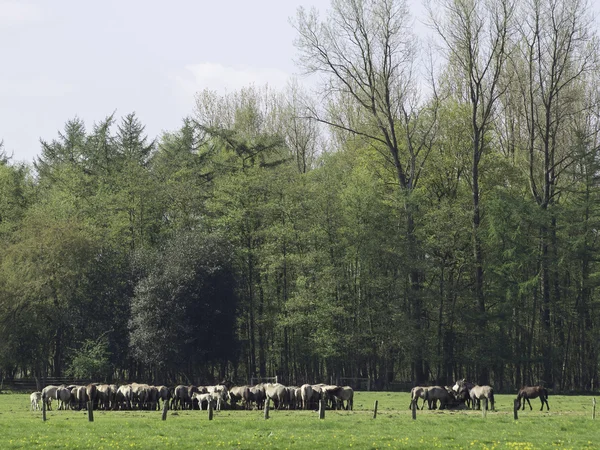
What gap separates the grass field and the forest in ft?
75.7

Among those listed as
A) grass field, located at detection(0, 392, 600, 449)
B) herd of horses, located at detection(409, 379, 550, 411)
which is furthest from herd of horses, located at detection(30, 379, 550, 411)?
grass field, located at detection(0, 392, 600, 449)

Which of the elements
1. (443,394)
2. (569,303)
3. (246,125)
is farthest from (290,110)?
(443,394)

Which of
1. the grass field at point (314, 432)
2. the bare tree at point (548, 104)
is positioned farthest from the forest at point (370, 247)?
the grass field at point (314, 432)

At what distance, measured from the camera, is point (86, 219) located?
2623 inches

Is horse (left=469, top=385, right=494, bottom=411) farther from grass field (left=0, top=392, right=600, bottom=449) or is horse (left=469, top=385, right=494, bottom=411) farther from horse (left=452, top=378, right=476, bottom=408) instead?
grass field (left=0, top=392, right=600, bottom=449)

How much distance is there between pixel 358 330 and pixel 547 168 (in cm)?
1780

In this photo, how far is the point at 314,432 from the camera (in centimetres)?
2875

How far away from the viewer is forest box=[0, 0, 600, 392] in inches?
2406

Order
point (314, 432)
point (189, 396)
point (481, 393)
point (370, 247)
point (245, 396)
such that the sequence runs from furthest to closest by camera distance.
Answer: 1. point (370, 247)
2. point (189, 396)
3. point (245, 396)
4. point (481, 393)
5. point (314, 432)

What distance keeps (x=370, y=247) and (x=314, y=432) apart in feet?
112

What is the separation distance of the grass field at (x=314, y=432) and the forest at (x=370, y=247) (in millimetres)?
23069

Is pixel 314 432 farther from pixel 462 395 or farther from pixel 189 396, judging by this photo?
pixel 189 396

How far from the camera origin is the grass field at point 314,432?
25781mm

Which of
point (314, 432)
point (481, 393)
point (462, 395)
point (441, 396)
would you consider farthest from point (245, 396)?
point (314, 432)
